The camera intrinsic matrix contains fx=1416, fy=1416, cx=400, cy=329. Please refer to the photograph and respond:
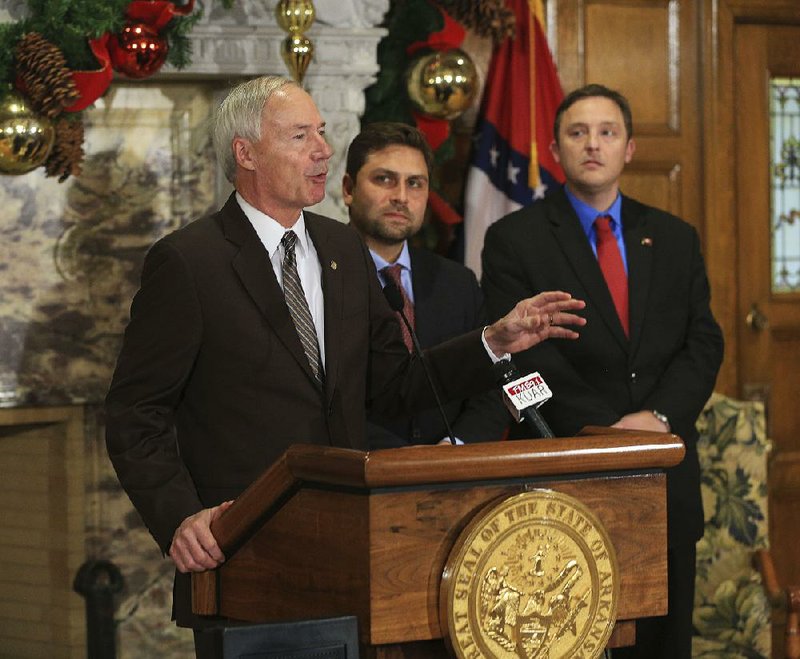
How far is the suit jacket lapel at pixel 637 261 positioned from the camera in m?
3.77

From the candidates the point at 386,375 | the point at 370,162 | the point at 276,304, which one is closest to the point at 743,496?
the point at 370,162

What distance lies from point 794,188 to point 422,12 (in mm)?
1934

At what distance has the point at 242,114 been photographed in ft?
9.14

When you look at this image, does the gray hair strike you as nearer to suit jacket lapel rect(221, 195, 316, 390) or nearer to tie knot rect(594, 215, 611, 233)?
suit jacket lapel rect(221, 195, 316, 390)

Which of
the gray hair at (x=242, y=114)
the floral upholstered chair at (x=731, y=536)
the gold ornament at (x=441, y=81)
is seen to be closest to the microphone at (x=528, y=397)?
the gray hair at (x=242, y=114)

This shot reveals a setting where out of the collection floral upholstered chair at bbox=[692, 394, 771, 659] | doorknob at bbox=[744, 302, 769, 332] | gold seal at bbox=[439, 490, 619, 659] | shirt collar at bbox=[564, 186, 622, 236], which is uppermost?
shirt collar at bbox=[564, 186, 622, 236]

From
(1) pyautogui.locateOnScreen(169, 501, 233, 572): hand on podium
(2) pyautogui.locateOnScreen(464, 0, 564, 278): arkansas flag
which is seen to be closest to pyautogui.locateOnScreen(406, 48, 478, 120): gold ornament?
(2) pyautogui.locateOnScreen(464, 0, 564, 278): arkansas flag

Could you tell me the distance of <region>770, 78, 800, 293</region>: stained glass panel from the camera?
5.79 m

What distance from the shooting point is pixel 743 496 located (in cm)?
454

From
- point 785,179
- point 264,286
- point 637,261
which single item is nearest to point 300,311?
point 264,286

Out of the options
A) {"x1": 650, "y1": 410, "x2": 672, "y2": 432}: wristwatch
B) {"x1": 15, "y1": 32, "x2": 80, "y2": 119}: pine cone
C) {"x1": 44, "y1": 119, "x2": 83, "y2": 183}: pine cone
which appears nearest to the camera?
{"x1": 650, "y1": 410, "x2": 672, "y2": 432}: wristwatch

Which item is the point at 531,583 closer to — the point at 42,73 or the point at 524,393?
the point at 524,393

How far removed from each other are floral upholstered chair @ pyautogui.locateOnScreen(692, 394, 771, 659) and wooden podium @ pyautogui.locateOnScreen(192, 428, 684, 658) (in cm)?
232

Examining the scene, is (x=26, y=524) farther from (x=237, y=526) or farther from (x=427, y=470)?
(x=427, y=470)
